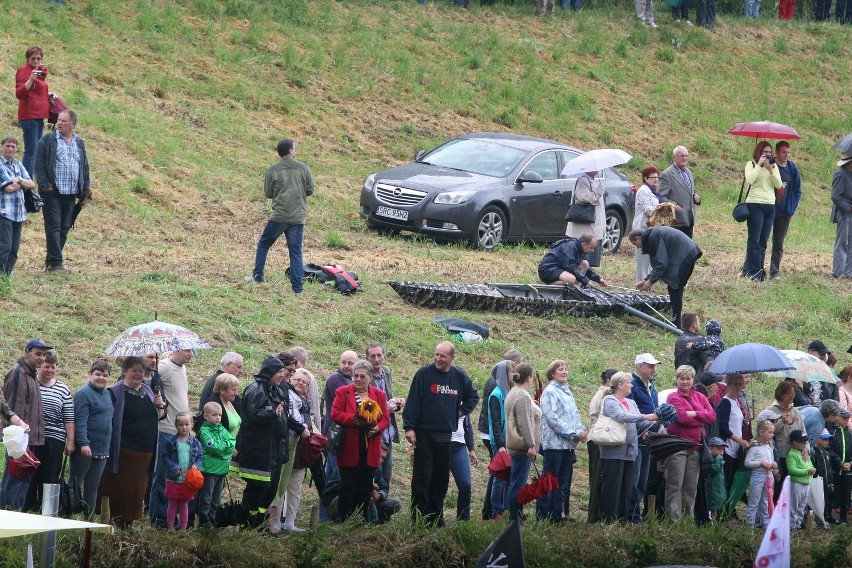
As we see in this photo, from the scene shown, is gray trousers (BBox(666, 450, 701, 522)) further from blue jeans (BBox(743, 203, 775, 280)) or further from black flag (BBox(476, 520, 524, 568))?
blue jeans (BBox(743, 203, 775, 280))

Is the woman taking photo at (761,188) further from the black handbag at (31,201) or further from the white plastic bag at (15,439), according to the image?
the white plastic bag at (15,439)

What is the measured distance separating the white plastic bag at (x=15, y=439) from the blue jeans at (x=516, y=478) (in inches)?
162

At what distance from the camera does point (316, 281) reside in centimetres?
1789

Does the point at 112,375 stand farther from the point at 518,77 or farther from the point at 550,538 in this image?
the point at 518,77

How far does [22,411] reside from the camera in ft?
33.8

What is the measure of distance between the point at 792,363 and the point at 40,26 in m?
16.2

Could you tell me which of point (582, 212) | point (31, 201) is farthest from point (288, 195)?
point (582, 212)

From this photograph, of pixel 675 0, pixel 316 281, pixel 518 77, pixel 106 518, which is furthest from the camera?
pixel 675 0

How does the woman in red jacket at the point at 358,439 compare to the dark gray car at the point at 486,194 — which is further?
the dark gray car at the point at 486,194

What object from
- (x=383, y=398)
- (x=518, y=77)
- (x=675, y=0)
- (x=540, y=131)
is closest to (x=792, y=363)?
(x=383, y=398)

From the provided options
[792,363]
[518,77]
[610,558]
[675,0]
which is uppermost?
[675,0]

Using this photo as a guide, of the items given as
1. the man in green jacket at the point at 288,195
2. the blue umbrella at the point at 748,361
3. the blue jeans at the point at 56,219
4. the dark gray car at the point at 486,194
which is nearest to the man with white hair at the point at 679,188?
the dark gray car at the point at 486,194

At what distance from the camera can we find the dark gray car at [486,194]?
822 inches

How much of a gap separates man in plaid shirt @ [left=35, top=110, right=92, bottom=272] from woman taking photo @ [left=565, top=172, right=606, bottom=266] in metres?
6.59
